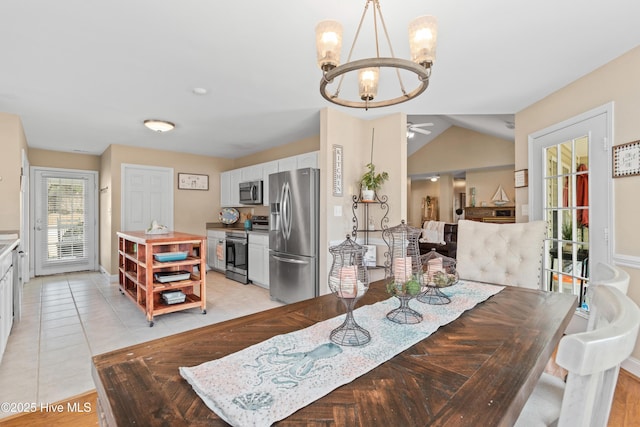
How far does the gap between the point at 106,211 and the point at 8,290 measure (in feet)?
10.9

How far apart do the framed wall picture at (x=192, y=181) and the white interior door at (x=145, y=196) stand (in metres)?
0.20

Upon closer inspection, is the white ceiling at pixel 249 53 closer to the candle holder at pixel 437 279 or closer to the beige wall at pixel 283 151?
the beige wall at pixel 283 151

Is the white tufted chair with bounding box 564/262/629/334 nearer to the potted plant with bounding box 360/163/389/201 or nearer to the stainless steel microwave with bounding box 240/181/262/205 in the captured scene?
the potted plant with bounding box 360/163/389/201

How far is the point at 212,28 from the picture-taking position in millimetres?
2049

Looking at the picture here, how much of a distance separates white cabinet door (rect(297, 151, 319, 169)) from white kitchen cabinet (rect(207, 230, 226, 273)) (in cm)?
228

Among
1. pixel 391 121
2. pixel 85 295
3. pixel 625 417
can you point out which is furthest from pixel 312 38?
pixel 85 295

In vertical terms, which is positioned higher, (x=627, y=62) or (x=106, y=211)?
(x=627, y=62)

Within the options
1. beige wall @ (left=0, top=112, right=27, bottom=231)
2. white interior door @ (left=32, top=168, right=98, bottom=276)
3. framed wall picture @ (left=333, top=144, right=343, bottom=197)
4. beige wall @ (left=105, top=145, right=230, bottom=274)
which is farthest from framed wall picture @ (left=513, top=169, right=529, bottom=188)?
white interior door @ (left=32, top=168, right=98, bottom=276)

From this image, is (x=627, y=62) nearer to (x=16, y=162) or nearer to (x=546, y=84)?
(x=546, y=84)

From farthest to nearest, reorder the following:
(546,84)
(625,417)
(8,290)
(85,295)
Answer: (85,295) < (546,84) < (8,290) < (625,417)

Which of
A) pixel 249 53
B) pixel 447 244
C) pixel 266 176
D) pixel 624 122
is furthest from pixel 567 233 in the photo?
pixel 266 176

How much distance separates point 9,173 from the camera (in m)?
3.64

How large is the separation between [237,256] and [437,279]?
4318mm

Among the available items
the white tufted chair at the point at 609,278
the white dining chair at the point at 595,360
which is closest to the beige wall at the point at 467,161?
the white tufted chair at the point at 609,278
